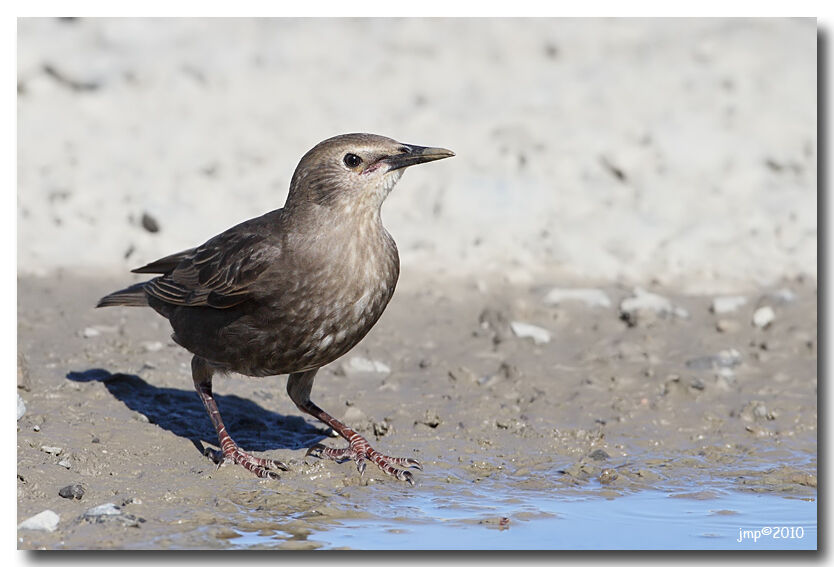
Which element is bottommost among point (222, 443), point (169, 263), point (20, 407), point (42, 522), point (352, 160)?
point (42, 522)

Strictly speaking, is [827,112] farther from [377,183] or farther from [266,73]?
[266,73]

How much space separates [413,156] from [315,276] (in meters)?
0.81

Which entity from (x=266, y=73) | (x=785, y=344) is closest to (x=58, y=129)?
(x=266, y=73)

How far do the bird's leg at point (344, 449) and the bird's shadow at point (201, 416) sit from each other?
302mm

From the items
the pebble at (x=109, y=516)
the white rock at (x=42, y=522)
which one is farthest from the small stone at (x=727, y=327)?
the white rock at (x=42, y=522)

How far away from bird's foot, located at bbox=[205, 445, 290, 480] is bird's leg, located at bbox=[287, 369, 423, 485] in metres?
0.31

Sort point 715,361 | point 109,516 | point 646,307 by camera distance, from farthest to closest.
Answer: point 646,307 < point 715,361 < point 109,516

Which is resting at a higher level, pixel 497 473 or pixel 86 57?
pixel 86 57

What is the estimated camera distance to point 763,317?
941cm

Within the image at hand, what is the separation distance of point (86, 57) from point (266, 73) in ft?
5.47

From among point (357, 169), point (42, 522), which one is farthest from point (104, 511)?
point (357, 169)

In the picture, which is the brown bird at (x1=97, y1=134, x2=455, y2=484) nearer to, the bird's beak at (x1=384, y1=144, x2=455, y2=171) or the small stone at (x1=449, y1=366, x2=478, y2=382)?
the bird's beak at (x1=384, y1=144, x2=455, y2=171)

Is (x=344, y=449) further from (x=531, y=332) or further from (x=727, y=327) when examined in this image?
(x=727, y=327)

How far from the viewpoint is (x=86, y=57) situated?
11.4 m
